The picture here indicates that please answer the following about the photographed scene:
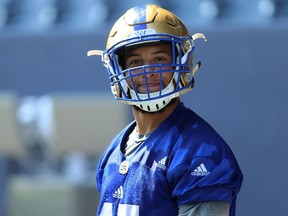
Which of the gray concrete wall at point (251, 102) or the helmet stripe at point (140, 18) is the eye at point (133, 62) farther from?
the gray concrete wall at point (251, 102)

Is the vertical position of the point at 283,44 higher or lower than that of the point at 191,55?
higher

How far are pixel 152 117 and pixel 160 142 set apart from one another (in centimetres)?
9

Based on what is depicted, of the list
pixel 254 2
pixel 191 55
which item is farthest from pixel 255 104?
pixel 191 55

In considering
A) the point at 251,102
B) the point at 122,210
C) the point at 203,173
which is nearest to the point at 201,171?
the point at 203,173

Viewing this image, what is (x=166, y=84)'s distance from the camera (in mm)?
2027

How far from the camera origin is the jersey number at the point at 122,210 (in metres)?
1.97

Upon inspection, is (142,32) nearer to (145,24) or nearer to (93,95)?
(145,24)

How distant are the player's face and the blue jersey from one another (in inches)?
3.5

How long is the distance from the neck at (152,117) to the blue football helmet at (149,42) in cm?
4

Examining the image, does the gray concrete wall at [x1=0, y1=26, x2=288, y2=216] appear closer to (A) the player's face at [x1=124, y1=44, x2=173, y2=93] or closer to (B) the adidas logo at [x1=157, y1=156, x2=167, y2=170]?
(A) the player's face at [x1=124, y1=44, x2=173, y2=93]

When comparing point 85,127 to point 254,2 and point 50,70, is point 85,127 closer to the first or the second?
point 50,70

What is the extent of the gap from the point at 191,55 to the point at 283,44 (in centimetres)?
209

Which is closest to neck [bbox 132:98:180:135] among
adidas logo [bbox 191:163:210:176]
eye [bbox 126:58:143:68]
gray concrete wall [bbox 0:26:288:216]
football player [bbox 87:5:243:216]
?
football player [bbox 87:5:243:216]

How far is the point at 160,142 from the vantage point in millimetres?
2006
